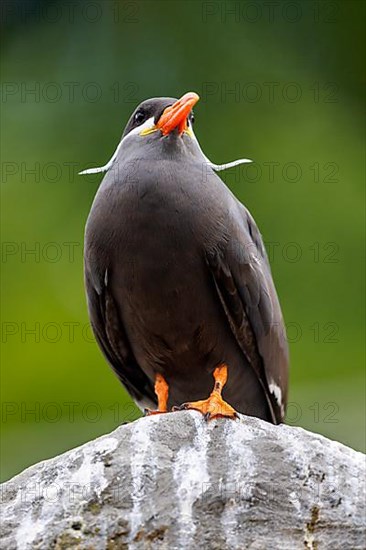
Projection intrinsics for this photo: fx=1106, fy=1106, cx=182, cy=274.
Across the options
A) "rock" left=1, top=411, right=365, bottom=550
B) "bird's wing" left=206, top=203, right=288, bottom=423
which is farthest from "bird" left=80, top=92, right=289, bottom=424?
"rock" left=1, top=411, right=365, bottom=550

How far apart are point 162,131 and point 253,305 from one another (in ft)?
3.26

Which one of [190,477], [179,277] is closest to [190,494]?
[190,477]

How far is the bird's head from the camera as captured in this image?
553 centimetres

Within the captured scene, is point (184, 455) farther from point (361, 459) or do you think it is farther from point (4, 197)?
point (4, 197)

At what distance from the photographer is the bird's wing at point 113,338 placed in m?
5.59

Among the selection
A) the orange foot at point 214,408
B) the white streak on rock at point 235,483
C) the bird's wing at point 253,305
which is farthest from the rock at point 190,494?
the bird's wing at point 253,305

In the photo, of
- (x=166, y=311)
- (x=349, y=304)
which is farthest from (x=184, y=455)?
(x=349, y=304)

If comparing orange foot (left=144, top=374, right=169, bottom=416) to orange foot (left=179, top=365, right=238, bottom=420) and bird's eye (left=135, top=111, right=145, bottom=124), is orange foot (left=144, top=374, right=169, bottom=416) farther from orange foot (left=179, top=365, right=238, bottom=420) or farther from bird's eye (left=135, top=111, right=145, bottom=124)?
bird's eye (left=135, top=111, right=145, bottom=124)

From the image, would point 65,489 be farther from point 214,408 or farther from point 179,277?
point 179,277

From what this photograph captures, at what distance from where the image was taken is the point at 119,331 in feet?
18.9

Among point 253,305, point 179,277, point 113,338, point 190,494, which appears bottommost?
point 190,494

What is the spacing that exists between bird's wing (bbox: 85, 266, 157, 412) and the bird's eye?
853 millimetres

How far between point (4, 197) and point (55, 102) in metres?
0.82

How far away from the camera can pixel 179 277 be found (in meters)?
5.31
